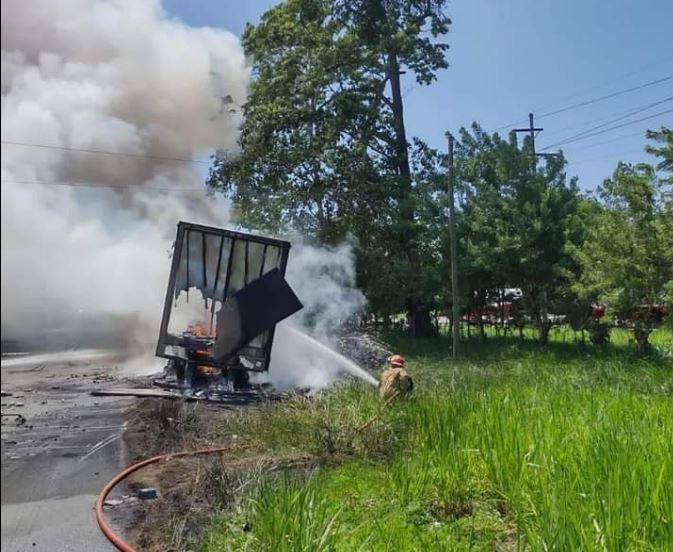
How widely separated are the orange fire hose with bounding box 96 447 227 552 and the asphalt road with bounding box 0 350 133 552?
0.27 feet

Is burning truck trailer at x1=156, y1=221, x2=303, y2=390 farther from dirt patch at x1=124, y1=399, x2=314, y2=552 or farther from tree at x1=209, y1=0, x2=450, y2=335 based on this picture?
tree at x1=209, y1=0, x2=450, y2=335

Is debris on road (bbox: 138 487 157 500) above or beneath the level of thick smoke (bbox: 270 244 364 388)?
beneath

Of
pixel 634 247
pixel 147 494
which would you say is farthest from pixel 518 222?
pixel 147 494

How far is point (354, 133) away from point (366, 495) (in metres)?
18.3

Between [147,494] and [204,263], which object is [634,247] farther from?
[147,494]

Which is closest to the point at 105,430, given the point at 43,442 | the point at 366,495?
the point at 43,442

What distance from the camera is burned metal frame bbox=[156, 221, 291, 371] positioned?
11320mm

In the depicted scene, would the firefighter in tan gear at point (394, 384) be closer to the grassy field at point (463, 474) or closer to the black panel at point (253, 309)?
the grassy field at point (463, 474)

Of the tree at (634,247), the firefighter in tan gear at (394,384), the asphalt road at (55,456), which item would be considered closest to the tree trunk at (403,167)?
the tree at (634,247)

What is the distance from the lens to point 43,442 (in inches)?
316

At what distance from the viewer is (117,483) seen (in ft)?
20.9

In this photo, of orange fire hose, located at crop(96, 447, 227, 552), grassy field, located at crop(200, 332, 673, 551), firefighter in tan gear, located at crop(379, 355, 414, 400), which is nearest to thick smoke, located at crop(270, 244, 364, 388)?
firefighter in tan gear, located at crop(379, 355, 414, 400)

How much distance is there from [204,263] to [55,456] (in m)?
4.96

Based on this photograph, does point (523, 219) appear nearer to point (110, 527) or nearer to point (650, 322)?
point (650, 322)
